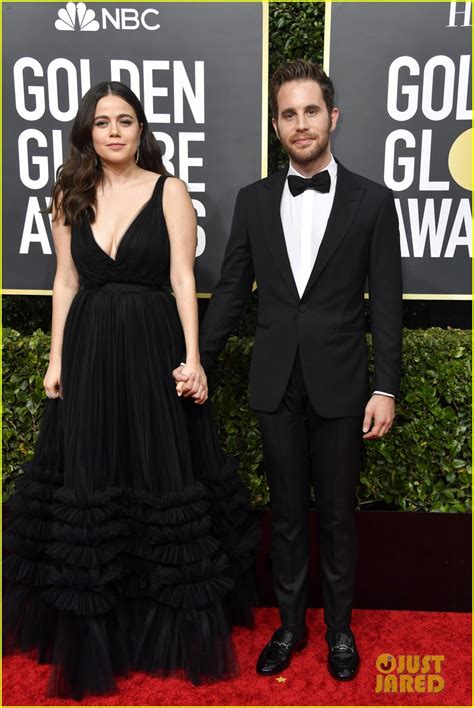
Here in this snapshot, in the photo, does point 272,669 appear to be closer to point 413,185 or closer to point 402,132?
point 413,185

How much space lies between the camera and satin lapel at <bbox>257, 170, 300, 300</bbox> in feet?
7.88

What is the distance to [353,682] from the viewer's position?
2545 mm

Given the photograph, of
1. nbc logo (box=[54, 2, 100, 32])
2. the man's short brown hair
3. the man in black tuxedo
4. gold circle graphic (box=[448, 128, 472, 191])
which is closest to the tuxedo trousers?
the man in black tuxedo

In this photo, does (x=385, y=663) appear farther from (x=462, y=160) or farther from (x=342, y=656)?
(x=462, y=160)

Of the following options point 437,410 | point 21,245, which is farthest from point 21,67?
point 437,410

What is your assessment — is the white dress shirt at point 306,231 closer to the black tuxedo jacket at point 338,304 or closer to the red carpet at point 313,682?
the black tuxedo jacket at point 338,304

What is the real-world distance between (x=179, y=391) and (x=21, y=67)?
6.33ft

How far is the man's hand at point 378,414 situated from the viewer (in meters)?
2.40

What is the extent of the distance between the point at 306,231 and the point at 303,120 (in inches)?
16.1

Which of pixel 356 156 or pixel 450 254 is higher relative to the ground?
pixel 356 156

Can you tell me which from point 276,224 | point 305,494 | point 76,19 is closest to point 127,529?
point 305,494

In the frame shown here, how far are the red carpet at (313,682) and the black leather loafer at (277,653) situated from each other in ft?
0.12

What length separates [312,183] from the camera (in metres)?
2.39

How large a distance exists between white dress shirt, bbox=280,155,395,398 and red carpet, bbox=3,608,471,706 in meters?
1.20
